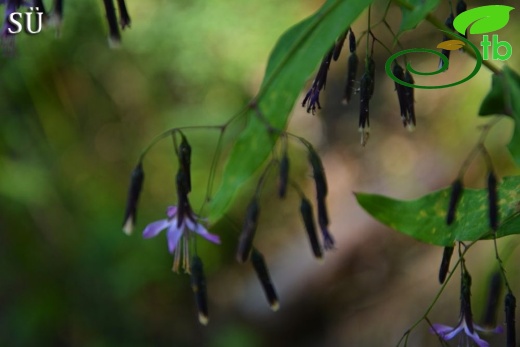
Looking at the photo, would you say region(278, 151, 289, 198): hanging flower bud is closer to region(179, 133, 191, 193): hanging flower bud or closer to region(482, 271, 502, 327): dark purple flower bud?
region(179, 133, 191, 193): hanging flower bud

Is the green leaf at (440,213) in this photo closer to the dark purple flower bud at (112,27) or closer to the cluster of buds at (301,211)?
the cluster of buds at (301,211)

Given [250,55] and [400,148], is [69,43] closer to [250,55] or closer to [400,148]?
[250,55]

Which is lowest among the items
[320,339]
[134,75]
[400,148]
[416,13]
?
[320,339]

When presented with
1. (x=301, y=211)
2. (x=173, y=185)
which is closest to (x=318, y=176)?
(x=301, y=211)

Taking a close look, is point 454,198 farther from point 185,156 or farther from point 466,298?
point 185,156

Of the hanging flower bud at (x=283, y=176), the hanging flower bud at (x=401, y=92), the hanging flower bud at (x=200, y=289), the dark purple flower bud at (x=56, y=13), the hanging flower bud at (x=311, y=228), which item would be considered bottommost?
the hanging flower bud at (x=200, y=289)

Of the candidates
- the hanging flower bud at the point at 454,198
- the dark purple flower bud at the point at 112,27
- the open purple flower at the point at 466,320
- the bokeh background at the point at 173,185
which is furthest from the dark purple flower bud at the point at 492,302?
the bokeh background at the point at 173,185

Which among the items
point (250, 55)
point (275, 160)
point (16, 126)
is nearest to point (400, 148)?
point (250, 55)
